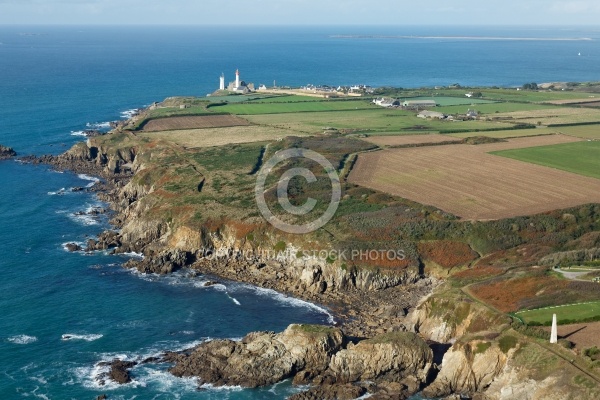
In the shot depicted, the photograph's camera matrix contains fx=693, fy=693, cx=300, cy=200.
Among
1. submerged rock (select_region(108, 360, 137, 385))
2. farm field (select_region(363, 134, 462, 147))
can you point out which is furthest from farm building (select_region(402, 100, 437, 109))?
submerged rock (select_region(108, 360, 137, 385))

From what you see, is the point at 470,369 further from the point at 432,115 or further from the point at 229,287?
the point at 432,115

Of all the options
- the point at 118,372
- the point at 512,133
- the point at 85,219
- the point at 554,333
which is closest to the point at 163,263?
the point at 85,219

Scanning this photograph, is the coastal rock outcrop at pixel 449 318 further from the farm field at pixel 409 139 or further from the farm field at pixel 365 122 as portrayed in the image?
the farm field at pixel 365 122

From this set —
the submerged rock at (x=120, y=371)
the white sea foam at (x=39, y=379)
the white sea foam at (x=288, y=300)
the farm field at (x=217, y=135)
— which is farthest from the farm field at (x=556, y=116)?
the white sea foam at (x=39, y=379)

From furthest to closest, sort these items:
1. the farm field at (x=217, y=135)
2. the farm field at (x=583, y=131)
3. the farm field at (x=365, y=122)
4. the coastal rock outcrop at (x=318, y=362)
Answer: the farm field at (x=365, y=122) → the farm field at (x=583, y=131) → the farm field at (x=217, y=135) → the coastal rock outcrop at (x=318, y=362)

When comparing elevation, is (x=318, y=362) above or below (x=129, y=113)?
below

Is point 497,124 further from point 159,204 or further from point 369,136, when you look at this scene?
point 159,204

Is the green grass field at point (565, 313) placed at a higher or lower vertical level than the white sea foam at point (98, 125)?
lower
